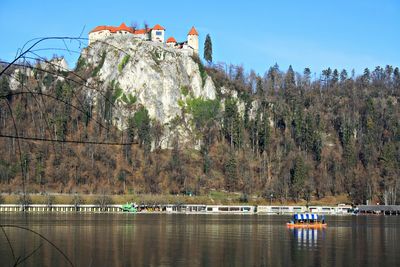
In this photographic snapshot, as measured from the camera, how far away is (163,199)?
165m

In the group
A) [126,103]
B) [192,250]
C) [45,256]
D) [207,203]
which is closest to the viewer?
[45,256]

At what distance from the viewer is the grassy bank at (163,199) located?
153250mm

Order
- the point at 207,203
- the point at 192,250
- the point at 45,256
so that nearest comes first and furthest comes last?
1. the point at 45,256
2. the point at 192,250
3. the point at 207,203

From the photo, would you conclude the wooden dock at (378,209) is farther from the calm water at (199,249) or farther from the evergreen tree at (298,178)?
the calm water at (199,249)

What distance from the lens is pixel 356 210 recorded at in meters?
168

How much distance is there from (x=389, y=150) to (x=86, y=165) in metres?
94.5

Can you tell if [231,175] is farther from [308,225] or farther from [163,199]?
[308,225]

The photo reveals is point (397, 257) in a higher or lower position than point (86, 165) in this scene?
lower

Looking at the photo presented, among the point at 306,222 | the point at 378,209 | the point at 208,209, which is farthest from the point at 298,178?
the point at 306,222

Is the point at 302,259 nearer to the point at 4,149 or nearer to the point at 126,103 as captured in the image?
the point at 4,149

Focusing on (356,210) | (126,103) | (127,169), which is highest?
(126,103)

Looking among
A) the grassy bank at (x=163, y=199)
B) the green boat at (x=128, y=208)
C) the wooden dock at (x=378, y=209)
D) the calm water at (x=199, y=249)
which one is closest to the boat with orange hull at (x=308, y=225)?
the calm water at (x=199, y=249)

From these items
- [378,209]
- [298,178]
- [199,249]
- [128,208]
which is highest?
[298,178]

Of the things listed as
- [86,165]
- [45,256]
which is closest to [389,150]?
[86,165]
